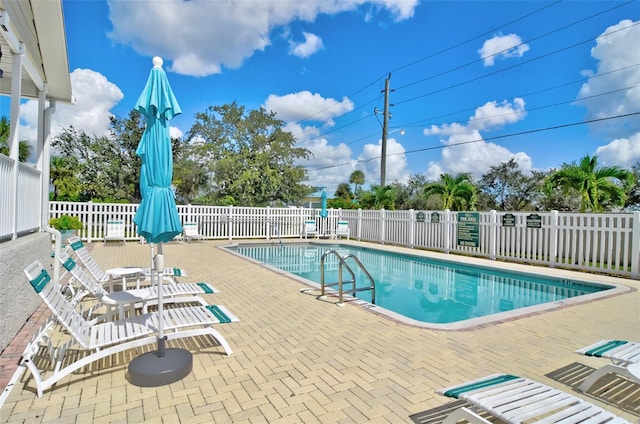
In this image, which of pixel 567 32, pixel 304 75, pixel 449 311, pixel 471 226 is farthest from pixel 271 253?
pixel 304 75

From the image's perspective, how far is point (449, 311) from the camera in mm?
6422

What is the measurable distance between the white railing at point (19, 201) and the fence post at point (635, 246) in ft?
38.3

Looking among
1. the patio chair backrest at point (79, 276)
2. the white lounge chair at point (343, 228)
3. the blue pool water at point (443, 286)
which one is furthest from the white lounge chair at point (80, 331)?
the white lounge chair at point (343, 228)

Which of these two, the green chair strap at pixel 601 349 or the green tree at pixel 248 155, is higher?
the green tree at pixel 248 155

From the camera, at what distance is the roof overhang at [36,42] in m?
4.62

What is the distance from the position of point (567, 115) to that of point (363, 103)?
16251 millimetres

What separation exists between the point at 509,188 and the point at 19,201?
27.6 metres

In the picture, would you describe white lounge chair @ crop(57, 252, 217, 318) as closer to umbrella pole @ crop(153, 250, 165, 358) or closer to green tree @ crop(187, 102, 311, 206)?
umbrella pole @ crop(153, 250, 165, 358)

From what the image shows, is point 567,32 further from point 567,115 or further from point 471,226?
point 471,226

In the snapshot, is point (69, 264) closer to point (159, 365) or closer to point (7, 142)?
point (159, 365)

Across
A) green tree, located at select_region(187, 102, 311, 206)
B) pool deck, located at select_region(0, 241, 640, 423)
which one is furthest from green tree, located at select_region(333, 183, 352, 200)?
pool deck, located at select_region(0, 241, 640, 423)

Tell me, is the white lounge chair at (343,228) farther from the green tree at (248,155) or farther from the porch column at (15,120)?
the porch column at (15,120)

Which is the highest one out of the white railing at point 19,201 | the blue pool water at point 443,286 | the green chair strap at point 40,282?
the white railing at point 19,201

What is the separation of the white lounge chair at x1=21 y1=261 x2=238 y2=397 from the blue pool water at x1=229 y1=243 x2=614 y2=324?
3828mm
